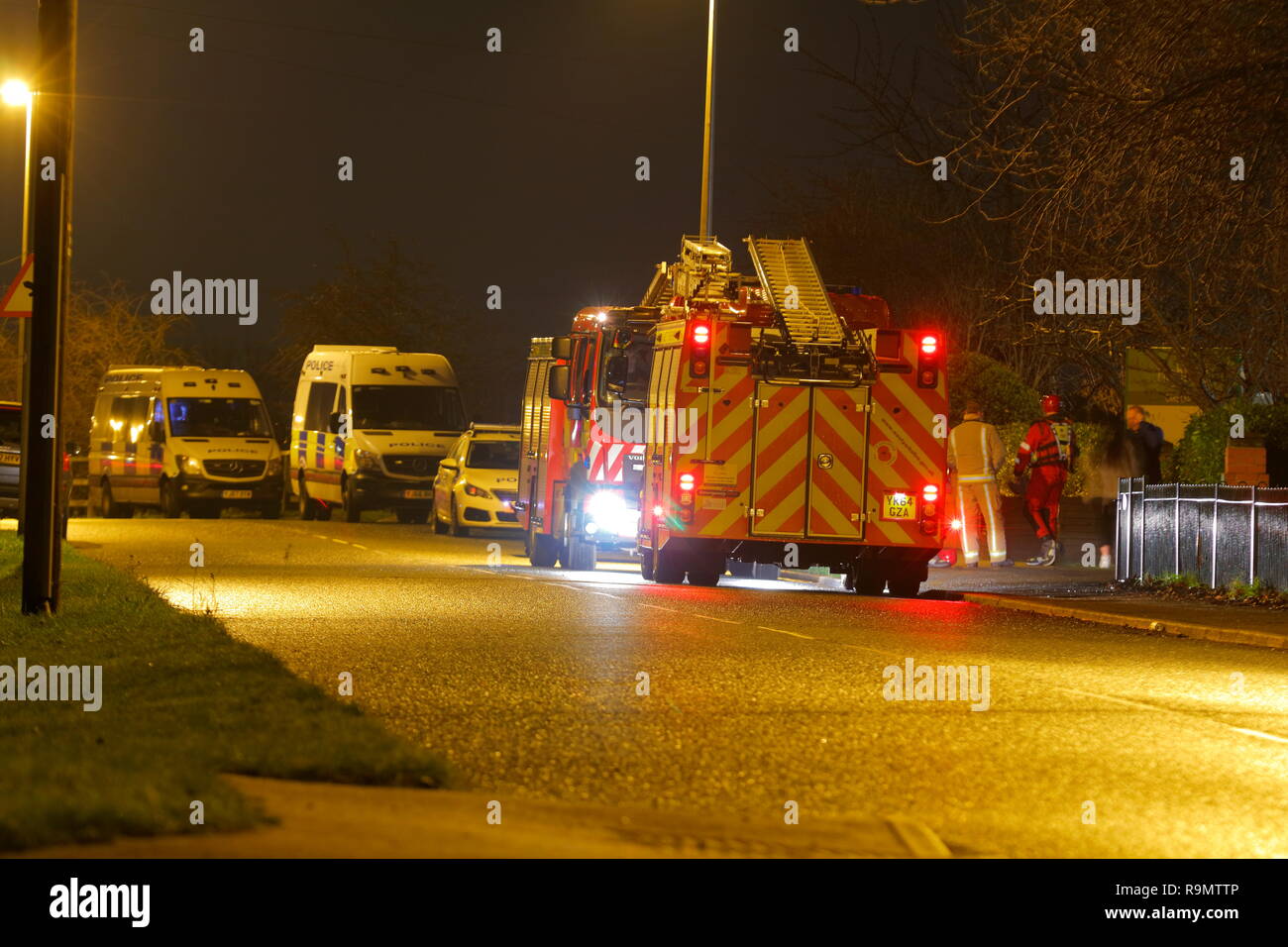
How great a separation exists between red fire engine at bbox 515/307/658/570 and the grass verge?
866 centimetres

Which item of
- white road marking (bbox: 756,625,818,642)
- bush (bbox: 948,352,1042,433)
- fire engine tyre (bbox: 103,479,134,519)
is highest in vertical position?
bush (bbox: 948,352,1042,433)

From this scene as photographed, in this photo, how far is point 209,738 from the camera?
29.8ft

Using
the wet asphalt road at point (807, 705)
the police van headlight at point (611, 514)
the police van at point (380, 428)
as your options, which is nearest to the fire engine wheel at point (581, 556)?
the police van headlight at point (611, 514)

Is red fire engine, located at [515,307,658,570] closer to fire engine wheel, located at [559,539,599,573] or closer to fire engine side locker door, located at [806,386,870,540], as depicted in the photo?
fire engine wheel, located at [559,539,599,573]

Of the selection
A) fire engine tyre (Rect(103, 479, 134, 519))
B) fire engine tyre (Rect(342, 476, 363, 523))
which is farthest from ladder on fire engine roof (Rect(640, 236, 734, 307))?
fire engine tyre (Rect(103, 479, 134, 519))

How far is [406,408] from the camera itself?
3753 cm

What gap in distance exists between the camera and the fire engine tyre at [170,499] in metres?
37.8

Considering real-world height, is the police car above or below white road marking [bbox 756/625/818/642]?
above

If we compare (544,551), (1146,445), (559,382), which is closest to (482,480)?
(544,551)

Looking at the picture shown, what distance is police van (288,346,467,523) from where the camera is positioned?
1442 inches

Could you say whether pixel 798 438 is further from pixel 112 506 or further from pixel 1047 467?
pixel 112 506

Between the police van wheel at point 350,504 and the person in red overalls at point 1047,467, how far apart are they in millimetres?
14940

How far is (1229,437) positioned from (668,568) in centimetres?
647
